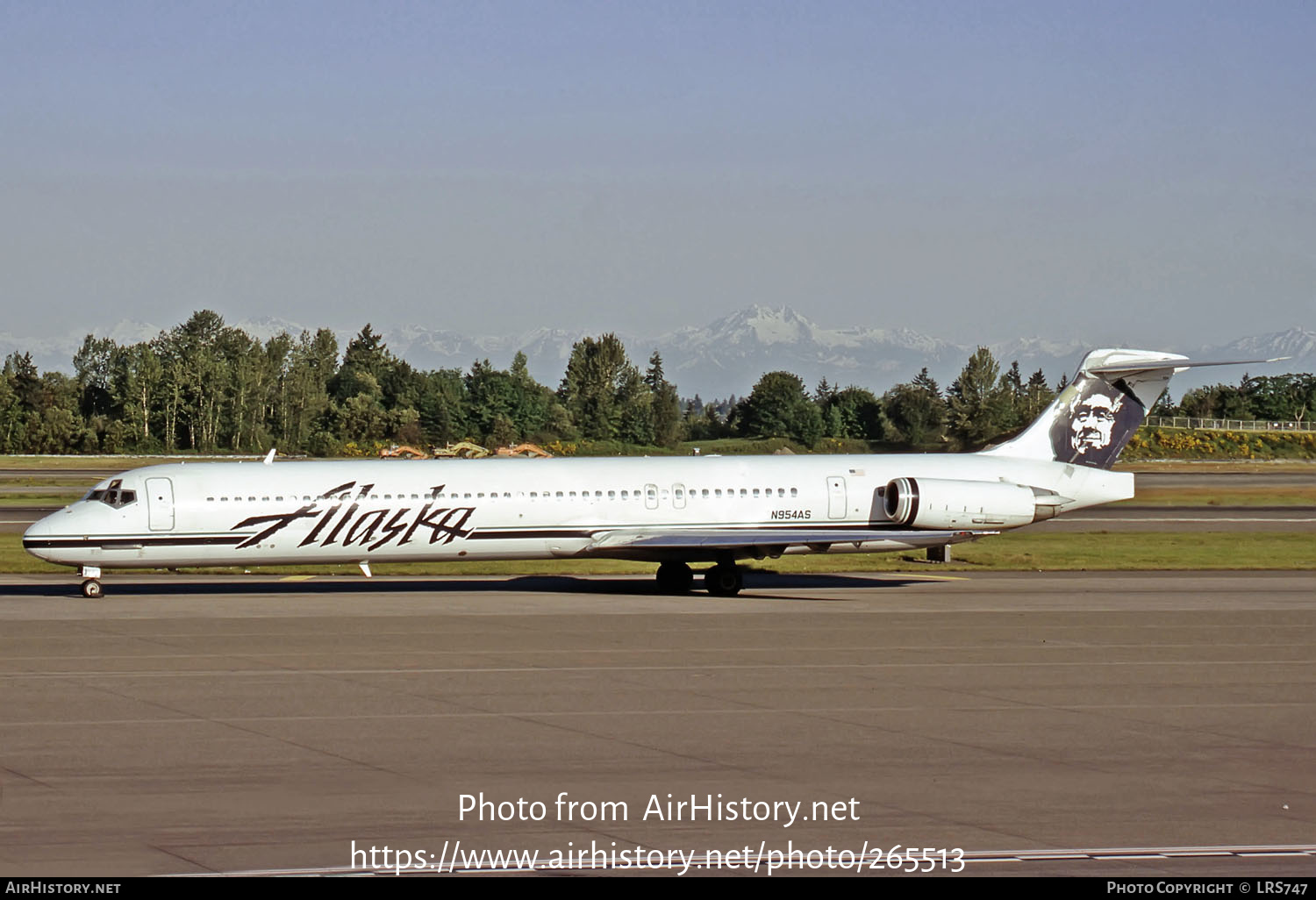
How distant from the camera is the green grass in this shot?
126 feet

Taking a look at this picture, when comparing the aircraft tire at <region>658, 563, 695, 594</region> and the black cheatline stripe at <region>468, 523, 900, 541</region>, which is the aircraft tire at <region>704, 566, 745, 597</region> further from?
the black cheatline stripe at <region>468, 523, 900, 541</region>

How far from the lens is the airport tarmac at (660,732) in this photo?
39.8ft

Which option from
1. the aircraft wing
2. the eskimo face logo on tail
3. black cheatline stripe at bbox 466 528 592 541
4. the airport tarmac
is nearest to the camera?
the airport tarmac

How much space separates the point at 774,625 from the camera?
26641 millimetres

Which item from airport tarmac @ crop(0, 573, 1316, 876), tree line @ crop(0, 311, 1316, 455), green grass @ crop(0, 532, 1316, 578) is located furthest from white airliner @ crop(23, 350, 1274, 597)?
tree line @ crop(0, 311, 1316, 455)

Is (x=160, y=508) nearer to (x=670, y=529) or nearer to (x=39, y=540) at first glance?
(x=39, y=540)

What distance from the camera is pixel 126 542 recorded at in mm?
30422

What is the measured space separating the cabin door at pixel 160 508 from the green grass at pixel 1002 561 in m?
5.62

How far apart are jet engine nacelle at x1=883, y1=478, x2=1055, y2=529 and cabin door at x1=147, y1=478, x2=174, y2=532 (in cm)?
1638

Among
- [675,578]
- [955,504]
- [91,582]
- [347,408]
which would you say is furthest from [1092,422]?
[347,408]

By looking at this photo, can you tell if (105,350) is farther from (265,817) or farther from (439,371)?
(265,817)

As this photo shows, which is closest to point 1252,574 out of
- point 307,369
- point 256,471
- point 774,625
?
point 774,625

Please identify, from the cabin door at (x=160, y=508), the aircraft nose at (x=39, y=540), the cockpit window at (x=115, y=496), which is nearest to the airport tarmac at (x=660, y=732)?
the aircraft nose at (x=39, y=540)
